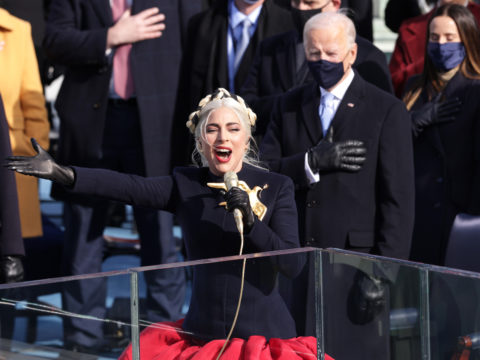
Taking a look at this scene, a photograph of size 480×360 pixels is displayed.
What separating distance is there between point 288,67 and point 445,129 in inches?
29.1

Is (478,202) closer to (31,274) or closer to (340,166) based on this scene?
(340,166)

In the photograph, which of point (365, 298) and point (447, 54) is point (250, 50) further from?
point (365, 298)

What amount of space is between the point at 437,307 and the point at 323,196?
161 centimetres

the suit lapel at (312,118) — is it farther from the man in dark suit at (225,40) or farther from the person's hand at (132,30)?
the person's hand at (132,30)

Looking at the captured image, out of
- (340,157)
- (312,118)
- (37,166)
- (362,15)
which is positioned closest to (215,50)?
(362,15)

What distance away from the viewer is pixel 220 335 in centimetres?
220

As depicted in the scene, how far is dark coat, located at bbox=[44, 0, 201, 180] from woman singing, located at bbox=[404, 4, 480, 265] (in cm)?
126

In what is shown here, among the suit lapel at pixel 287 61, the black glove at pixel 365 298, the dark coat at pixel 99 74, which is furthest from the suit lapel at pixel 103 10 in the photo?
the black glove at pixel 365 298

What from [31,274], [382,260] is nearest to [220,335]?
[382,260]

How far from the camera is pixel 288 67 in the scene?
4.02 m

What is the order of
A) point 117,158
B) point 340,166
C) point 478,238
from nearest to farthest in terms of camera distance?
point 478,238 < point 340,166 < point 117,158

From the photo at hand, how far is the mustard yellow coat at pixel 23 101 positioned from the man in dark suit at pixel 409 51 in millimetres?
1813

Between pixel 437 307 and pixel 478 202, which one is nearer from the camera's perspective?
pixel 437 307

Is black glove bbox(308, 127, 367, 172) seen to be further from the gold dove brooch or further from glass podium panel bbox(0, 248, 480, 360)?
glass podium panel bbox(0, 248, 480, 360)
